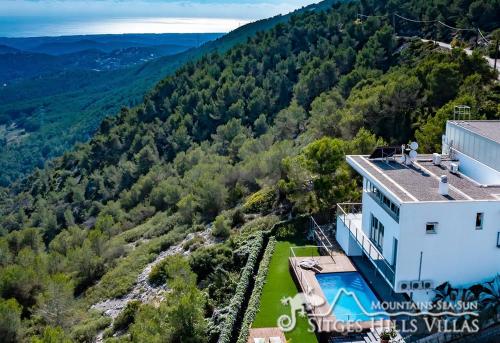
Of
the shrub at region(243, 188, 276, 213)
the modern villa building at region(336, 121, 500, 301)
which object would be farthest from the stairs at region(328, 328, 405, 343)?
the shrub at region(243, 188, 276, 213)

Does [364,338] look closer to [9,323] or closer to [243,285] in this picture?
[243,285]

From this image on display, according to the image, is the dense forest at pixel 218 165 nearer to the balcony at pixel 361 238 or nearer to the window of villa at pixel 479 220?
the balcony at pixel 361 238

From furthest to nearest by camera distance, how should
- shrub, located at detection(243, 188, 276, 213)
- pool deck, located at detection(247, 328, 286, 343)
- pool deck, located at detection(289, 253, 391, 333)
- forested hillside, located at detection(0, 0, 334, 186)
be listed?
forested hillside, located at detection(0, 0, 334, 186) → shrub, located at detection(243, 188, 276, 213) → pool deck, located at detection(247, 328, 286, 343) → pool deck, located at detection(289, 253, 391, 333)

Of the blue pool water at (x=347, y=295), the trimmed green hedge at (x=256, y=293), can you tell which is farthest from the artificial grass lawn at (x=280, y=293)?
the blue pool water at (x=347, y=295)

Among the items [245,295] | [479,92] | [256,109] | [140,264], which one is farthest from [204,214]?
[256,109]

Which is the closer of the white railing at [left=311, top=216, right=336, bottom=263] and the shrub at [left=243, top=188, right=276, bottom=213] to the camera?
the white railing at [left=311, top=216, right=336, bottom=263]

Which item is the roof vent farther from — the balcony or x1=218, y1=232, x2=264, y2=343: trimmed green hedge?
x1=218, y1=232, x2=264, y2=343: trimmed green hedge
